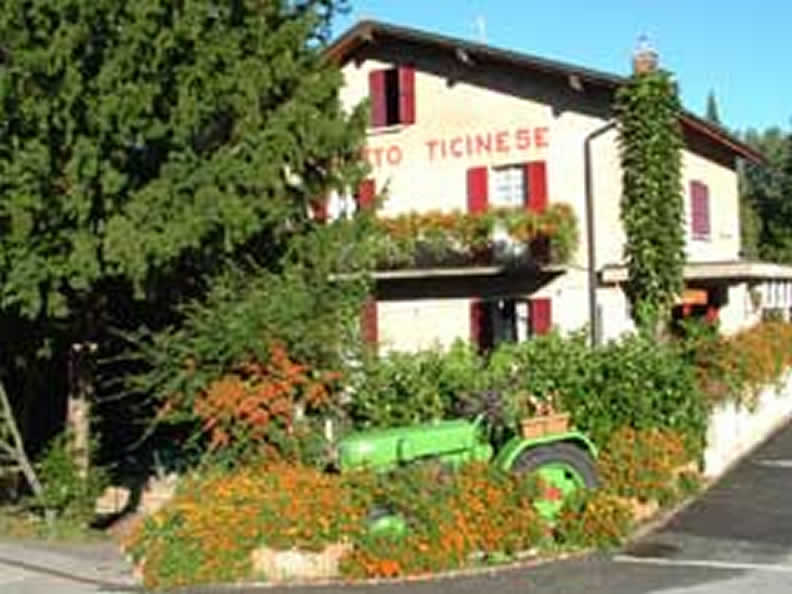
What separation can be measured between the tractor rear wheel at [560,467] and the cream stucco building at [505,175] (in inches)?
559

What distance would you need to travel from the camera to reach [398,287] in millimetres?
35344

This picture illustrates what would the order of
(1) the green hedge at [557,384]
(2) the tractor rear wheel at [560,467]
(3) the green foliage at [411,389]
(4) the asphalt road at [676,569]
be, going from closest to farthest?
(4) the asphalt road at [676,569], (2) the tractor rear wheel at [560,467], (1) the green hedge at [557,384], (3) the green foliage at [411,389]

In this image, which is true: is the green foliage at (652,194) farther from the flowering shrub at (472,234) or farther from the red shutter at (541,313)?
the red shutter at (541,313)

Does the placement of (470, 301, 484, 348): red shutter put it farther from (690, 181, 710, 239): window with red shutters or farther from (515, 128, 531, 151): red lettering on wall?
(690, 181, 710, 239): window with red shutters

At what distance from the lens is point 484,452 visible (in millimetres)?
18078

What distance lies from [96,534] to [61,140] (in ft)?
17.4

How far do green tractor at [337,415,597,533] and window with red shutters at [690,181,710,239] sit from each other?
1898 cm

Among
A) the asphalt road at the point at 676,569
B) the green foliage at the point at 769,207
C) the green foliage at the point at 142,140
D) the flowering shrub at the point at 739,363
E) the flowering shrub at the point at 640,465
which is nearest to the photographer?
the asphalt road at the point at 676,569

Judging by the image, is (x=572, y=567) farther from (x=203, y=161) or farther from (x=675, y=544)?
(x=203, y=161)

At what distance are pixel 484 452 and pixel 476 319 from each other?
16.6 metres

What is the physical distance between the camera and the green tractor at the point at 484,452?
17.2m

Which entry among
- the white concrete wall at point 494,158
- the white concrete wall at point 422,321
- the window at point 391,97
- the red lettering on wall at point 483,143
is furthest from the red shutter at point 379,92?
the white concrete wall at point 422,321

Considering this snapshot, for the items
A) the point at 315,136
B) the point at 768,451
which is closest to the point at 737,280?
the point at 768,451

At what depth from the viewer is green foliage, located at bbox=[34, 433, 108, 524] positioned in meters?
21.5
